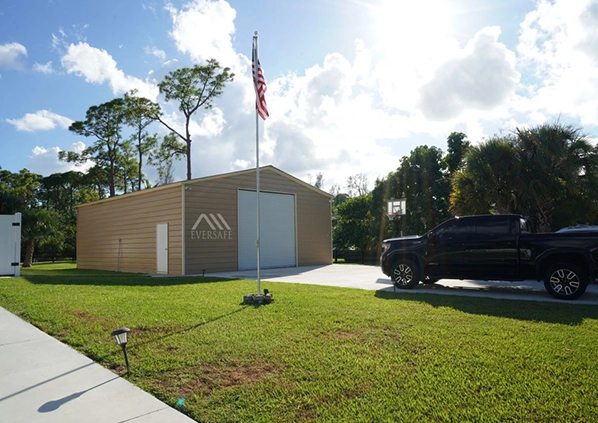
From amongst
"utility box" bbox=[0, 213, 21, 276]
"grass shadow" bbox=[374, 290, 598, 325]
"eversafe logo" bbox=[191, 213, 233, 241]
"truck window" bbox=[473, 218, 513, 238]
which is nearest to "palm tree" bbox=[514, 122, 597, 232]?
"truck window" bbox=[473, 218, 513, 238]

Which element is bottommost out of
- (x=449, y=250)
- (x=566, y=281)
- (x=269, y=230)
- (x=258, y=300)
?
(x=258, y=300)

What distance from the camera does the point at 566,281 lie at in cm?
812

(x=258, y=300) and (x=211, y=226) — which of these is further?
(x=211, y=226)

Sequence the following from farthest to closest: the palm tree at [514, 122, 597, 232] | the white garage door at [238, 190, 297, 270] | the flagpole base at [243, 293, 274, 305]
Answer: the white garage door at [238, 190, 297, 270], the palm tree at [514, 122, 597, 232], the flagpole base at [243, 293, 274, 305]

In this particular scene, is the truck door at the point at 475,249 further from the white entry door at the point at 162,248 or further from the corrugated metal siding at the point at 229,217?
the white entry door at the point at 162,248

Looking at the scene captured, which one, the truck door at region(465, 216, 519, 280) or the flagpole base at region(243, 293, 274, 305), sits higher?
the truck door at region(465, 216, 519, 280)

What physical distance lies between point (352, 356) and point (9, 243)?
47.6 ft

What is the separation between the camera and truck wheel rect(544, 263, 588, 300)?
7965 millimetres

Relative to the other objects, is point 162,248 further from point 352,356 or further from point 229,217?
point 352,356

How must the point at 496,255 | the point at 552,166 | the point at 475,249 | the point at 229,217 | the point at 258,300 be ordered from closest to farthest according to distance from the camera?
1. the point at 258,300
2. the point at 496,255
3. the point at 475,249
4. the point at 552,166
5. the point at 229,217

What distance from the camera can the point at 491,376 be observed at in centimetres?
376

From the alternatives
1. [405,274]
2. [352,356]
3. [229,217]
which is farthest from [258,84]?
[229,217]

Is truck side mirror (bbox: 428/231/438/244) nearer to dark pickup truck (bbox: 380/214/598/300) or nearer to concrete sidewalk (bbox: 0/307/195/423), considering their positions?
dark pickup truck (bbox: 380/214/598/300)

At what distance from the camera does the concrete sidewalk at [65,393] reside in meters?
3.17
